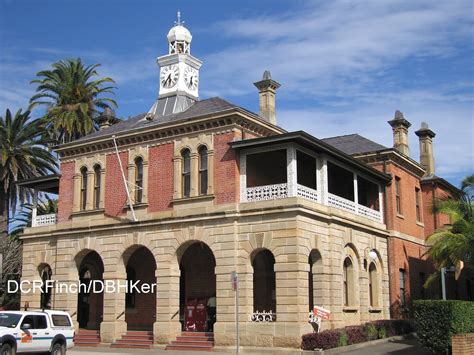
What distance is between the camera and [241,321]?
2636 centimetres

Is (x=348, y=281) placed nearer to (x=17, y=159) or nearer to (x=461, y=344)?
(x=461, y=344)

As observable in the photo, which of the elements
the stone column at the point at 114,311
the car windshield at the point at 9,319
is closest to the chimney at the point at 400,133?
the stone column at the point at 114,311

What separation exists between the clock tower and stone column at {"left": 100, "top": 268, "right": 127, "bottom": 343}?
8789mm

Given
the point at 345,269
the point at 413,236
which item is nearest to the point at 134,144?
the point at 345,269

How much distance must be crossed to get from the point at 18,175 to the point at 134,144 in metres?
17.1

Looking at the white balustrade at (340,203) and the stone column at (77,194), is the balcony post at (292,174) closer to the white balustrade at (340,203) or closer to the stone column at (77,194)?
the white balustrade at (340,203)

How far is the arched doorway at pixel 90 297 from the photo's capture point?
34.2 m

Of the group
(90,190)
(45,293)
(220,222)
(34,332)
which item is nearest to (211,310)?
(220,222)

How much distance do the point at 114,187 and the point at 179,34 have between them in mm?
9596

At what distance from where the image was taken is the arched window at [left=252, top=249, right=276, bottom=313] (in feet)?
99.2

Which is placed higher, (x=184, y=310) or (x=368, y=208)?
(x=368, y=208)

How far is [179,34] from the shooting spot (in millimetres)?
36375

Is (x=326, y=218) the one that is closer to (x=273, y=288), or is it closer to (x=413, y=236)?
(x=273, y=288)

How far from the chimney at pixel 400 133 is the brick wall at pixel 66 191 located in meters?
17.8
